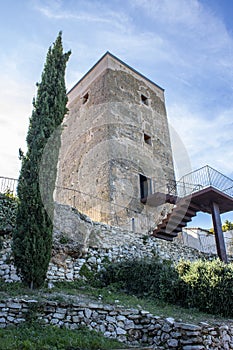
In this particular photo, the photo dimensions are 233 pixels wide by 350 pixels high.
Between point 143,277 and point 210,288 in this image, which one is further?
point 143,277

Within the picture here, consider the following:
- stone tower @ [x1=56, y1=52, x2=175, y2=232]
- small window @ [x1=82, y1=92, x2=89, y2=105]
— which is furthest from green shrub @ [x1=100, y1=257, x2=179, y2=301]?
small window @ [x1=82, y1=92, x2=89, y2=105]

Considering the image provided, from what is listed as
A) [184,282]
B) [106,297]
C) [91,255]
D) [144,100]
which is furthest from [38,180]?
[144,100]

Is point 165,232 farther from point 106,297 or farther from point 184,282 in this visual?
point 106,297

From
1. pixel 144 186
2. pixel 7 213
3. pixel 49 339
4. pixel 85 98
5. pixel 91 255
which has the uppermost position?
pixel 85 98

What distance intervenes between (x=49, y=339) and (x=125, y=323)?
178cm

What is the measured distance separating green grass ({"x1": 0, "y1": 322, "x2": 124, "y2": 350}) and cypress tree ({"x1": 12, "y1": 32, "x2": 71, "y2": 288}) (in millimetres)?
1733

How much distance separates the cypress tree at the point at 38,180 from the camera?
699 cm

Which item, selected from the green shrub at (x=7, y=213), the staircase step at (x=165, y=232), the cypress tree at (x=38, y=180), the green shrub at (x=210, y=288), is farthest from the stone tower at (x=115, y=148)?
the green shrub at (x=210, y=288)

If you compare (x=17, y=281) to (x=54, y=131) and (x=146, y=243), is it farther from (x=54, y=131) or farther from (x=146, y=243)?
(x=146, y=243)

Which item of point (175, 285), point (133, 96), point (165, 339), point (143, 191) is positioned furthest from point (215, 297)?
point (133, 96)

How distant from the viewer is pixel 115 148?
13.6 meters

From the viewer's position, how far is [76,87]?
17.8 m

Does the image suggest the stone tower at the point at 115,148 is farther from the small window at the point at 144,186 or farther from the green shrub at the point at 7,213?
the green shrub at the point at 7,213

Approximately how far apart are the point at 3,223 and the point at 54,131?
104 inches
